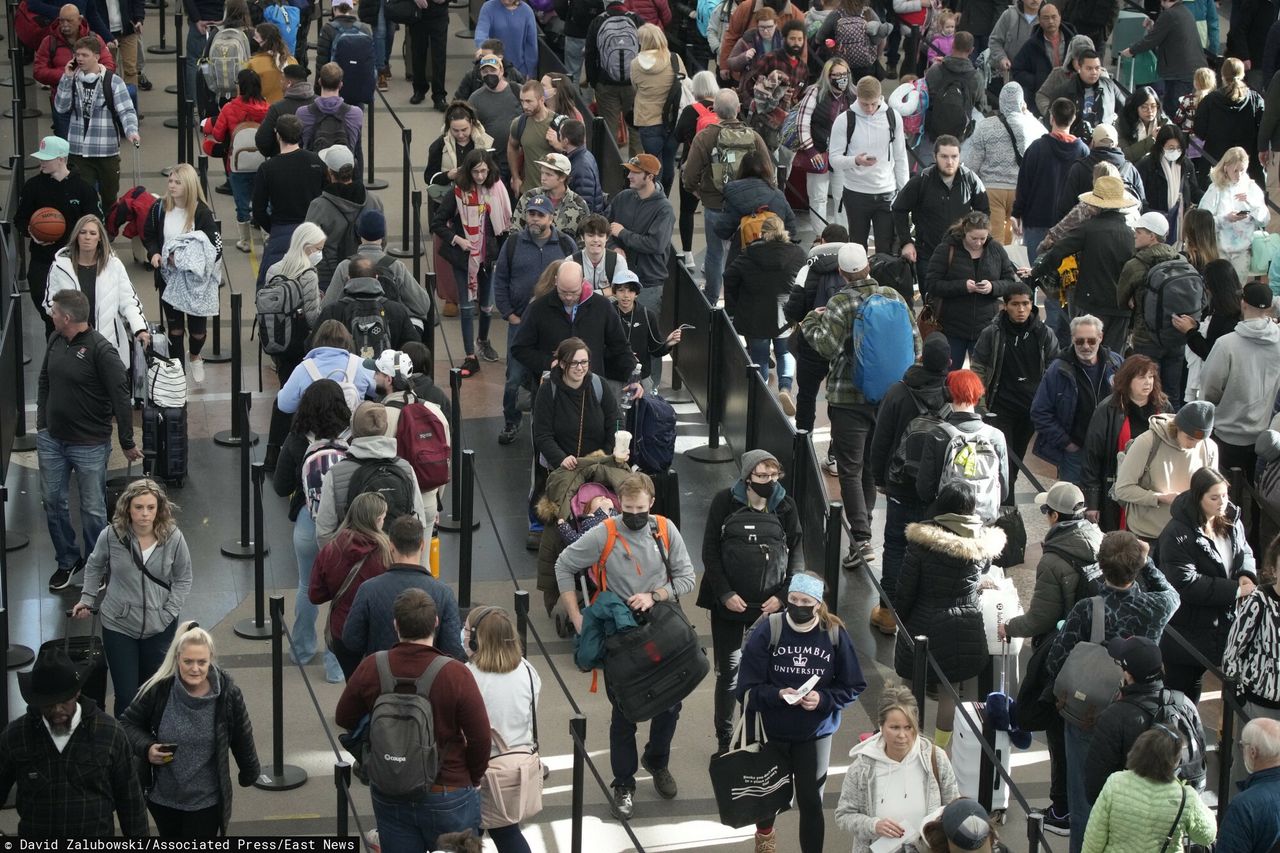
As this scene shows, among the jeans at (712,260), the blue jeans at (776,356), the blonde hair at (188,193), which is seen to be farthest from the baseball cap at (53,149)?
the blue jeans at (776,356)

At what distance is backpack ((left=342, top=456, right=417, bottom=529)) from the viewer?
1111cm

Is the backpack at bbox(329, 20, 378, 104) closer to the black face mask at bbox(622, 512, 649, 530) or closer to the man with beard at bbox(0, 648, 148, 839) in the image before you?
the black face mask at bbox(622, 512, 649, 530)

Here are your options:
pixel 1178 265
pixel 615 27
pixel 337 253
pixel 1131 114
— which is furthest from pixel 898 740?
pixel 615 27

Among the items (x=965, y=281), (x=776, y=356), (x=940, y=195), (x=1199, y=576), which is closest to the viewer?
(x=1199, y=576)

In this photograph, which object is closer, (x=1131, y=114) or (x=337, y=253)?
(x=337, y=253)

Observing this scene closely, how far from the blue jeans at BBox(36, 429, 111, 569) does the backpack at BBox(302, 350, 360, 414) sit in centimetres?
136

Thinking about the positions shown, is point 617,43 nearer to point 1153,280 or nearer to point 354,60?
point 354,60

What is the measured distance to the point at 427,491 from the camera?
12.3m

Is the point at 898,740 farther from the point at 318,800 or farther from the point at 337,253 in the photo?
the point at 337,253

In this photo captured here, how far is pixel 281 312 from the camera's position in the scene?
1412cm

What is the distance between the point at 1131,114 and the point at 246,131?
7.23m

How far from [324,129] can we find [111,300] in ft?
13.2

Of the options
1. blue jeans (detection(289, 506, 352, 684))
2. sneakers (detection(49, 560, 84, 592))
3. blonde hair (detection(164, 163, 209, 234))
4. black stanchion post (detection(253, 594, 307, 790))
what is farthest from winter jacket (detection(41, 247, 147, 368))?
black stanchion post (detection(253, 594, 307, 790))

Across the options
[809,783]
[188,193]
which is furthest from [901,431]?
[188,193]
